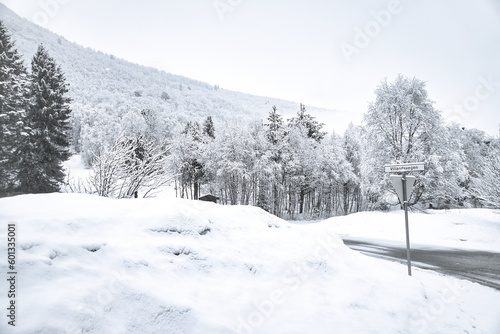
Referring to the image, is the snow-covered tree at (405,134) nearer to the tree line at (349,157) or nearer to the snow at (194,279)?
the tree line at (349,157)

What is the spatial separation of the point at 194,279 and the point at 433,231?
15.7 metres

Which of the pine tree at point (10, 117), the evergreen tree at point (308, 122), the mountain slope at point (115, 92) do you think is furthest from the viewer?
the mountain slope at point (115, 92)

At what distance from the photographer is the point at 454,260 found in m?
9.29

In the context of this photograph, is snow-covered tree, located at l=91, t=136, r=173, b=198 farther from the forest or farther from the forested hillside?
the forested hillside

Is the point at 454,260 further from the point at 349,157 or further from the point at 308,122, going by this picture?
the point at 349,157

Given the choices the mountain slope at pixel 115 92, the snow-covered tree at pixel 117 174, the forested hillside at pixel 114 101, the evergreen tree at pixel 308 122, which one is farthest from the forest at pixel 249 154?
the mountain slope at pixel 115 92

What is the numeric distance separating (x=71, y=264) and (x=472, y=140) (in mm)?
54181

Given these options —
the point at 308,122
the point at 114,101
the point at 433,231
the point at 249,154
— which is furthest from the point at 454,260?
the point at 114,101

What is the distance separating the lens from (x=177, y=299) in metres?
3.08

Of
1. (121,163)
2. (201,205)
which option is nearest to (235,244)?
(201,205)

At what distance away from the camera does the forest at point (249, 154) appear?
857 cm

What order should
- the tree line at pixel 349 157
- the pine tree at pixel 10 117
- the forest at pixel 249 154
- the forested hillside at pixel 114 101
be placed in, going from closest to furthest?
the forest at pixel 249 154
the pine tree at pixel 10 117
the tree line at pixel 349 157
the forested hillside at pixel 114 101

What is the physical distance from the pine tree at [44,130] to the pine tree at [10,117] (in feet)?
1.95

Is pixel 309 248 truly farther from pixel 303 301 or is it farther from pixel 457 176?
pixel 457 176
